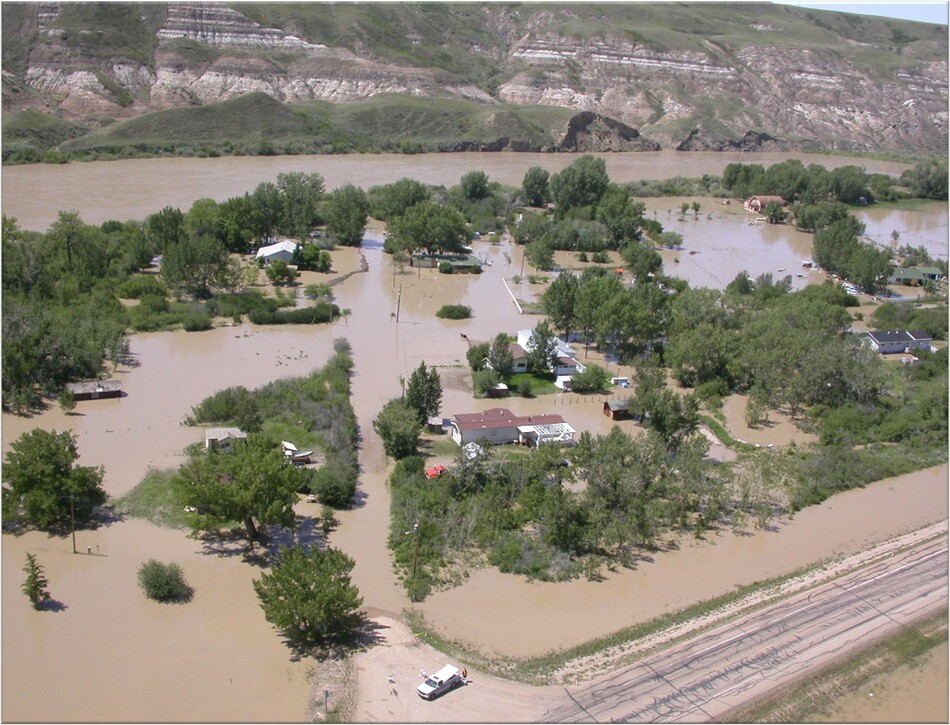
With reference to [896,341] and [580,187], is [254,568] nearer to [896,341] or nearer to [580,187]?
[896,341]

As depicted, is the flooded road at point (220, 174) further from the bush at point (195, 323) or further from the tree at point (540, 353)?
the tree at point (540, 353)

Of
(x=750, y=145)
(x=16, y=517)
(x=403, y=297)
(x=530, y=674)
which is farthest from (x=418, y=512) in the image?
(x=750, y=145)

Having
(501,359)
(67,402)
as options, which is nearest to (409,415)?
(501,359)

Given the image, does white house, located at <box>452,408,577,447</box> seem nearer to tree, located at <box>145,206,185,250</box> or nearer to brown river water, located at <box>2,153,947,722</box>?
brown river water, located at <box>2,153,947,722</box>

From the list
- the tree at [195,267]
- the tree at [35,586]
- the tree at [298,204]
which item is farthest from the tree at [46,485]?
the tree at [298,204]

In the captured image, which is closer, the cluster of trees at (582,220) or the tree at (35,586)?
the tree at (35,586)

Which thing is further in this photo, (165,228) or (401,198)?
(401,198)
